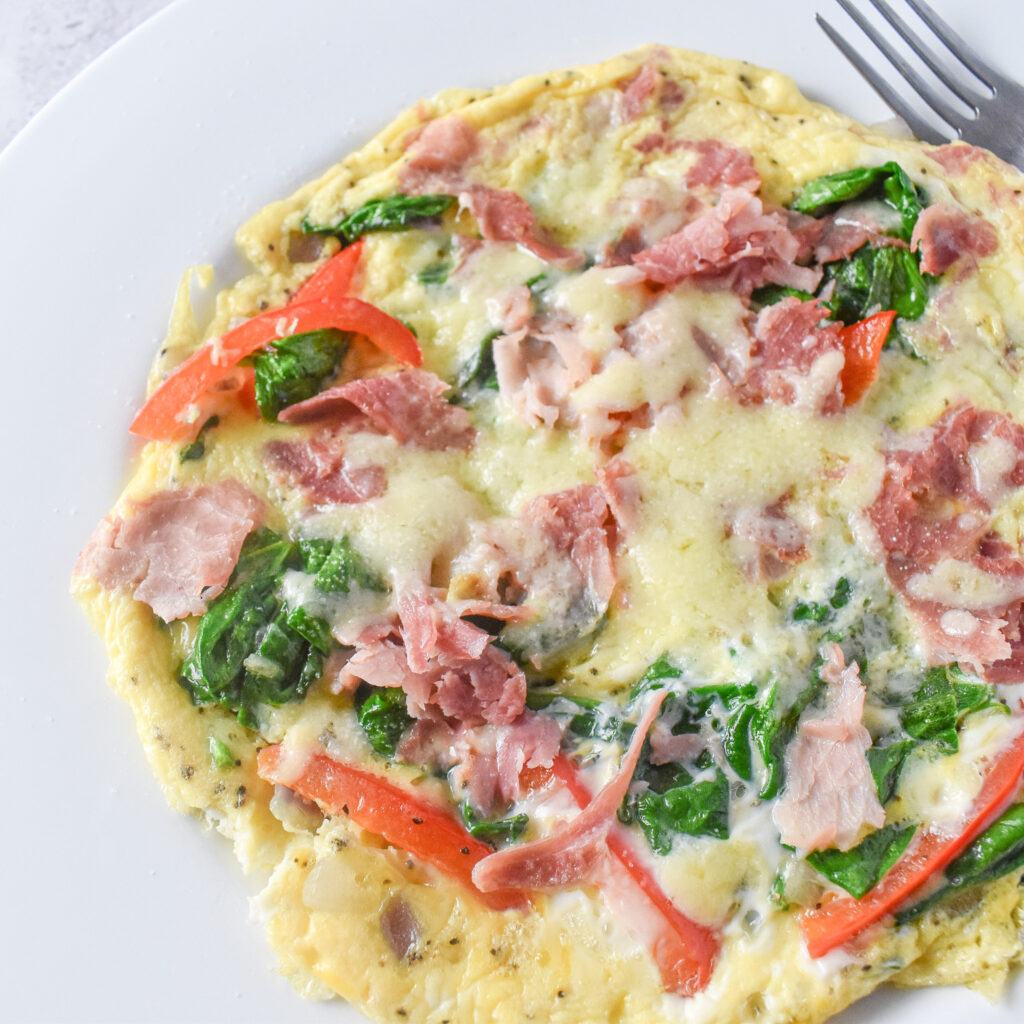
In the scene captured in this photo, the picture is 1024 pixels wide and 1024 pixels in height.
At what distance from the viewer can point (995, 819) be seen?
127 inches

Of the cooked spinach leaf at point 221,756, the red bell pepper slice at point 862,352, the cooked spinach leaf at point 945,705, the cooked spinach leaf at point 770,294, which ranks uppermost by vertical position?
the cooked spinach leaf at point 221,756

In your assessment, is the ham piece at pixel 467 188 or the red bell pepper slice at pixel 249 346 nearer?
the red bell pepper slice at pixel 249 346

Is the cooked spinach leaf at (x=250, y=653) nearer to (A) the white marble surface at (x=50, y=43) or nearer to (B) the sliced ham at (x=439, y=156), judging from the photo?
(B) the sliced ham at (x=439, y=156)

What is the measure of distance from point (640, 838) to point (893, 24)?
11.0 ft

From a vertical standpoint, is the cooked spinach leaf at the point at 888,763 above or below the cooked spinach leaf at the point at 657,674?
below

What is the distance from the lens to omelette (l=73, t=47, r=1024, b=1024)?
3.22 m

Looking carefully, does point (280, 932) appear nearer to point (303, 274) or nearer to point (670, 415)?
point (670, 415)

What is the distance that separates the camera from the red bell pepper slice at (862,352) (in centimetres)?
369

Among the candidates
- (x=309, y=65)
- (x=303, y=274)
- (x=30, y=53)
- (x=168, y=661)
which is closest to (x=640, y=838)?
(x=168, y=661)

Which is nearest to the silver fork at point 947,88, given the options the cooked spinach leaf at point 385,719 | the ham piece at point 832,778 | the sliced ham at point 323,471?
the ham piece at point 832,778

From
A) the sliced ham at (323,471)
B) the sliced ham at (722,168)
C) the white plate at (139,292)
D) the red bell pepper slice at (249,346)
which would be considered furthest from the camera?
the sliced ham at (722,168)

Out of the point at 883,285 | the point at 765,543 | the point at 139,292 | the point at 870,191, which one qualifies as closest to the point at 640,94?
the point at 870,191

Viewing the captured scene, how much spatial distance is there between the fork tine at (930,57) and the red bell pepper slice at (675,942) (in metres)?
3.26

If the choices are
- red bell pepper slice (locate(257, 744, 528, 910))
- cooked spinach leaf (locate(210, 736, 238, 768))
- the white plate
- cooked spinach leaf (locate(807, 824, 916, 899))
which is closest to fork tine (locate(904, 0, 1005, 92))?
the white plate
